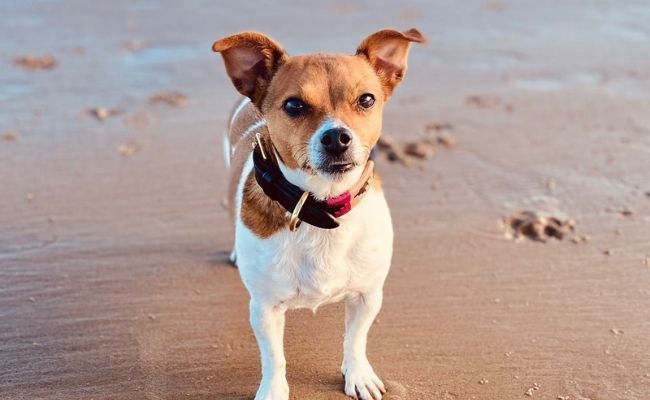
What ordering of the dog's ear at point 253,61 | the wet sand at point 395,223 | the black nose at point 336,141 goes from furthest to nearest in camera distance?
the wet sand at point 395,223 → the dog's ear at point 253,61 → the black nose at point 336,141

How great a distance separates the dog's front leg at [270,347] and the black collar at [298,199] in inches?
19.0

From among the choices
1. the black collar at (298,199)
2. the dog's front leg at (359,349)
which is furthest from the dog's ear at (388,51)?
the dog's front leg at (359,349)

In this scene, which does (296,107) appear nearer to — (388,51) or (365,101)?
(365,101)

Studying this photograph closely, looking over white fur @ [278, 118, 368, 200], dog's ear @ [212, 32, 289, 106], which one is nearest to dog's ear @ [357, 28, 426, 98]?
dog's ear @ [212, 32, 289, 106]

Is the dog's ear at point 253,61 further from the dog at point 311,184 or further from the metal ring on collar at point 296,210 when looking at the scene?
the metal ring on collar at point 296,210

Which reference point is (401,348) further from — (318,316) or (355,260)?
(355,260)

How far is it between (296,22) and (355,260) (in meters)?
5.68

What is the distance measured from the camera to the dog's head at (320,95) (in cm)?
291

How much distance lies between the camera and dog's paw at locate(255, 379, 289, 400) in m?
3.39

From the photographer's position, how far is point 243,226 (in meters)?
3.18

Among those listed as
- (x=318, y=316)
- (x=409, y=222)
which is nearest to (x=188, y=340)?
(x=318, y=316)

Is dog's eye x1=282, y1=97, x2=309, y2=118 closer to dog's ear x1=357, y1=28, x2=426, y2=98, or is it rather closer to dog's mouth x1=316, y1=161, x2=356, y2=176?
dog's mouth x1=316, y1=161, x2=356, y2=176

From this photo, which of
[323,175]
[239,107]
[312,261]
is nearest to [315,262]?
[312,261]

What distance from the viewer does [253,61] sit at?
10.7ft
